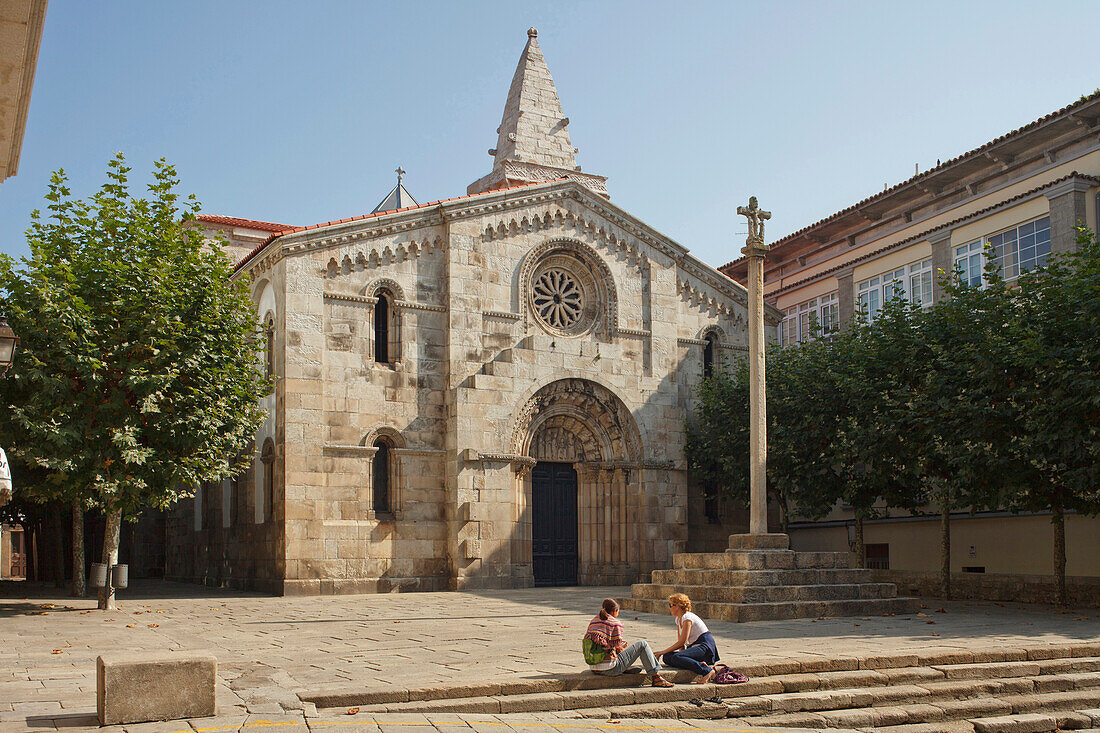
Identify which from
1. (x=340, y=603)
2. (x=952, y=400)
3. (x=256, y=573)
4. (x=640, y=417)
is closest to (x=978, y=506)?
(x=952, y=400)

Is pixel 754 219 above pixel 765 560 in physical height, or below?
above

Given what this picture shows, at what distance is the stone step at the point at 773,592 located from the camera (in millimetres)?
19812

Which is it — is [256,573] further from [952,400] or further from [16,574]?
[16,574]

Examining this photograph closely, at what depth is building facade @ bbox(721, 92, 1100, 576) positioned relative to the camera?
29.1 meters

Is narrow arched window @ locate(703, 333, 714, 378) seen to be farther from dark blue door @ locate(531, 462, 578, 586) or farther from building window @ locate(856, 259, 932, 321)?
dark blue door @ locate(531, 462, 578, 586)

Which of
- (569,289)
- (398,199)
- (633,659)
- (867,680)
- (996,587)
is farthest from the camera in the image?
(398,199)

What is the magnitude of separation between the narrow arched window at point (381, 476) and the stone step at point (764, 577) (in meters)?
10.1

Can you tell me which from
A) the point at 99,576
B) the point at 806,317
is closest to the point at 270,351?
the point at 99,576

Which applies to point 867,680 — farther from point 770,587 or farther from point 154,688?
point 154,688

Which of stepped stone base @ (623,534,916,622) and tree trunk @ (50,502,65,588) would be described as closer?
stepped stone base @ (623,534,916,622)

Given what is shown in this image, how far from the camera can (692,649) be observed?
12.3 metres

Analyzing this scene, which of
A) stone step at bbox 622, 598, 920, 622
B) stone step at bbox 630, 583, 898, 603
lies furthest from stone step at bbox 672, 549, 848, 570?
stone step at bbox 622, 598, 920, 622

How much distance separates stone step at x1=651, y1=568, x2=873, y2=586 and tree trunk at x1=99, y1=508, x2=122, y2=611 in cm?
1242

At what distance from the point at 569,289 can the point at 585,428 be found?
449 cm
